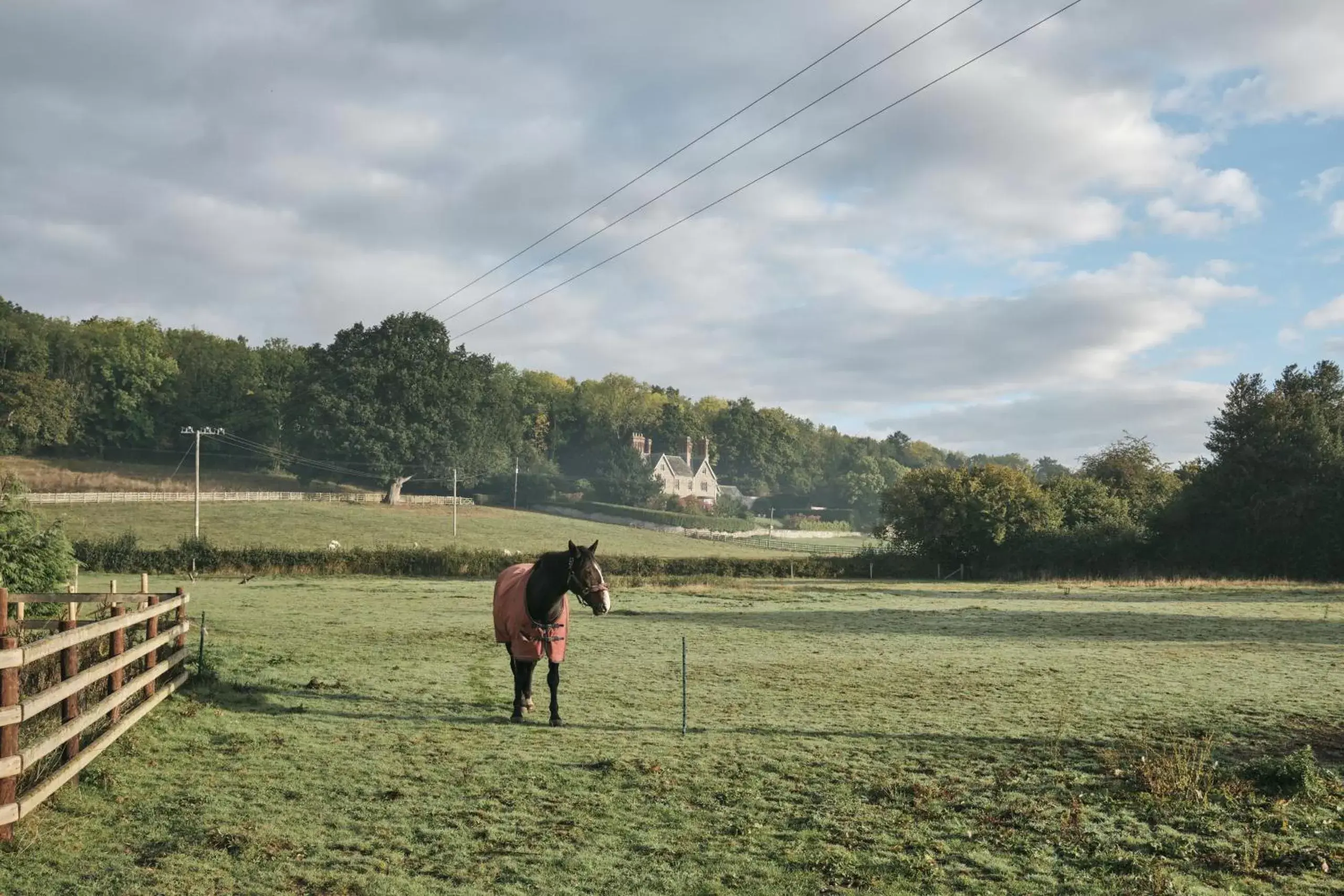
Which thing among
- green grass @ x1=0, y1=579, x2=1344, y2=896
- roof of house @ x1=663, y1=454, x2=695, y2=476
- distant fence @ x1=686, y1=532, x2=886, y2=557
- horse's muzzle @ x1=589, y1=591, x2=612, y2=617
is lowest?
distant fence @ x1=686, y1=532, x2=886, y2=557

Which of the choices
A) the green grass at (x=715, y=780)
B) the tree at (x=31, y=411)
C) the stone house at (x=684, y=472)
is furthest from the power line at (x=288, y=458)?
the green grass at (x=715, y=780)

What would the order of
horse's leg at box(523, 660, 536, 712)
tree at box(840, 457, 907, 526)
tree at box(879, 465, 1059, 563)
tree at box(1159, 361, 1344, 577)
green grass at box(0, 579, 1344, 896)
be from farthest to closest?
tree at box(840, 457, 907, 526) < tree at box(879, 465, 1059, 563) < tree at box(1159, 361, 1344, 577) < horse's leg at box(523, 660, 536, 712) < green grass at box(0, 579, 1344, 896)

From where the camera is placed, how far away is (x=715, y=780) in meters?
9.62

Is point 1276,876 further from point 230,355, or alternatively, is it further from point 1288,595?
point 230,355

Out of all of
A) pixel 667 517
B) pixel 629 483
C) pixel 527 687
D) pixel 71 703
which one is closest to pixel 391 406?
pixel 667 517

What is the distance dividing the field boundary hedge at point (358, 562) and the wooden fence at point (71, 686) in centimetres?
3375

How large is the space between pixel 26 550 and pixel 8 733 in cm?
1869

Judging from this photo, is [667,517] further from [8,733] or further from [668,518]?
[8,733]

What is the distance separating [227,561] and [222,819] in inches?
1720

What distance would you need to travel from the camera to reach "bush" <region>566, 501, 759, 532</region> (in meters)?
104

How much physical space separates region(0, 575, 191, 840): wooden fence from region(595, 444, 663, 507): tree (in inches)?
3970

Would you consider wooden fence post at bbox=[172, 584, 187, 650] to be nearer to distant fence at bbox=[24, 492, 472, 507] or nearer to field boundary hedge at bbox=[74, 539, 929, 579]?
field boundary hedge at bbox=[74, 539, 929, 579]

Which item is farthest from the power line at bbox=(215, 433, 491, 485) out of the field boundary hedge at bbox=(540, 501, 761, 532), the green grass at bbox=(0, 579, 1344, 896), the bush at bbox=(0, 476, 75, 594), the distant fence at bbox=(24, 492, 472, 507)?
the green grass at bbox=(0, 579, 1344, 896)

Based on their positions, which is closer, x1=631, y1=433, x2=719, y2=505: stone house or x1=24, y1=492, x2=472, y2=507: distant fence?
x1=24, y1=492, x2=472, y2=507: distant fence
